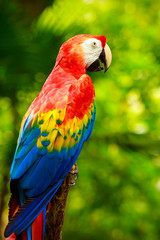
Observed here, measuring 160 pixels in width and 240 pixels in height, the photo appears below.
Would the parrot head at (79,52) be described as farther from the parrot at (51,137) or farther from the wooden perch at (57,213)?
the wooden perch at (57,213)

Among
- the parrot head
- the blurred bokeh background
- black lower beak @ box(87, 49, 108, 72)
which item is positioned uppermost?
the parrot head

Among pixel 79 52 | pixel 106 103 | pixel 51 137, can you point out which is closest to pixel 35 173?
pixel 51 137

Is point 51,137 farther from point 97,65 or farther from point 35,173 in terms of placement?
point 97,65

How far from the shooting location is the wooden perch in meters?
0.89

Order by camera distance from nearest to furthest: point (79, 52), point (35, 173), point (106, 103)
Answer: point (35, 173), point (79, 52), point (106, 103)

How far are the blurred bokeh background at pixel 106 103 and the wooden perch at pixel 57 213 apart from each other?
0.39m

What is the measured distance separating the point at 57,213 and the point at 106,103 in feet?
4.32

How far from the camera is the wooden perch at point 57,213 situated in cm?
89

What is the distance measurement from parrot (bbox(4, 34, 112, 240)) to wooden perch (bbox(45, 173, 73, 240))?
7 cm

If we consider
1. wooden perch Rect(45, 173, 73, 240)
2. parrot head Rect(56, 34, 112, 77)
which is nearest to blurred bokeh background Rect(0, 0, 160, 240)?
parrot head Rect(56, 34, 112, 77)

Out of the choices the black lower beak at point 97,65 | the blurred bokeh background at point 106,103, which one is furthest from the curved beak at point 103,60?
the blurred bokeh background at point 106,103

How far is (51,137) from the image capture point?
33.5 inches

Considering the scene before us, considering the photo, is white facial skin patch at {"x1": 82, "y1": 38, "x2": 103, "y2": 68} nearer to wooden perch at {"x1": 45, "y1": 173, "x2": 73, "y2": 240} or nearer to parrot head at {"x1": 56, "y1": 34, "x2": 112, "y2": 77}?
parrot head at {"x1": 56, "y1": 34, "x2": 112, "y2": 77}

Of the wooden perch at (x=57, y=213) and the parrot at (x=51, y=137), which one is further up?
the parrot at (x=51, y=137)
